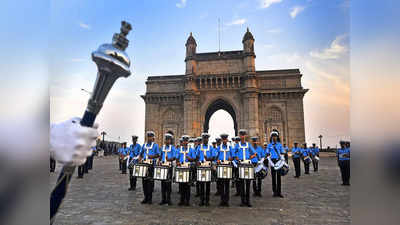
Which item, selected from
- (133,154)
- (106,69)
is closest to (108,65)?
(106,69)

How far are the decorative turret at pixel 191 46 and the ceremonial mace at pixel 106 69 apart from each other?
29.5 m

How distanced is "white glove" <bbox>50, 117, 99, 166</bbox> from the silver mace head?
0.12 metres

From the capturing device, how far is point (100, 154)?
32.0 metres

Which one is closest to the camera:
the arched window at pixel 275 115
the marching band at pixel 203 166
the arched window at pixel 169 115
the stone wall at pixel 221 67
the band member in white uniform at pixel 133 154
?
the marching band at pixel 203 166

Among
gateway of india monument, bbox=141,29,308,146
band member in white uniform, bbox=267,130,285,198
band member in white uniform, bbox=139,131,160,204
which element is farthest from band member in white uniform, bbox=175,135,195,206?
gateway of india monument, bbox=141,29,308,146

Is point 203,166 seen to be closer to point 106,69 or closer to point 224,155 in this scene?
point 224,155

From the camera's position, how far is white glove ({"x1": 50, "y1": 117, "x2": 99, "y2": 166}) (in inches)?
41.2

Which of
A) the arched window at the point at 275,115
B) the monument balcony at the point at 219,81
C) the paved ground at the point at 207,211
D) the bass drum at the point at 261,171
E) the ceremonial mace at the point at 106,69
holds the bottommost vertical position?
the paved ground at the point at 207,211

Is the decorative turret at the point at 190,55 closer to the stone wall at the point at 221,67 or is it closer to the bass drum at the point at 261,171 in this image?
the stone wall at the point at 221,67

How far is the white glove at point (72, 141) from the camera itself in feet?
3.43

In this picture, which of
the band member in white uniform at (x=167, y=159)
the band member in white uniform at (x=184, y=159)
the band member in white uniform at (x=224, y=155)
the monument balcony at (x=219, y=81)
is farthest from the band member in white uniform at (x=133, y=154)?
the monument balcony at (x=219, y=81)

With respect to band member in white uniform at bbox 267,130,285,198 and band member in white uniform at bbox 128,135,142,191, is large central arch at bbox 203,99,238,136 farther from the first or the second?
band member in white uniform at bbox 267,130,285,198
